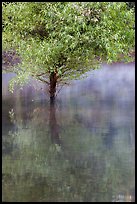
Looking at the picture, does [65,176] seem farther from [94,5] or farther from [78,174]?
[94,5]

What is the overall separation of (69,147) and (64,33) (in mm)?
3844

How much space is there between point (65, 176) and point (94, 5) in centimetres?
612

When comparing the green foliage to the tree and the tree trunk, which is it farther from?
the tree trunk

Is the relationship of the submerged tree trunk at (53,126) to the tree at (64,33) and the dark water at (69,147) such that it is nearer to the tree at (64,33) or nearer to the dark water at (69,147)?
the dark water at (69,147)

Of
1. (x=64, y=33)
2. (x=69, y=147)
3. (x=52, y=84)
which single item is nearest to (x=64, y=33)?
(x=64, y=33)

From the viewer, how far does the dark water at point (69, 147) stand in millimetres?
6203

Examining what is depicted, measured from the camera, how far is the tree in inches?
449

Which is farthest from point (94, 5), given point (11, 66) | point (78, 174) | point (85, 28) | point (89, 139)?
point (78, 174)

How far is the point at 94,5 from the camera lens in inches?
454

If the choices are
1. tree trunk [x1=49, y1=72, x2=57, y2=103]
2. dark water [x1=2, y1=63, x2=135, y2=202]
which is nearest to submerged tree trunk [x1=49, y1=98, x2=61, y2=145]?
dark water [x1=2, y1=63, x2=135, y2=202]

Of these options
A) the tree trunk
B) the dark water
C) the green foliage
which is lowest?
the dark water

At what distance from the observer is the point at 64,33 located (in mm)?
11281

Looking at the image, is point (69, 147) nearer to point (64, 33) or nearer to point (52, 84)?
point (64, 33)

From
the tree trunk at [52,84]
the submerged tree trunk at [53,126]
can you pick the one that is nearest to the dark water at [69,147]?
the submerged tree trunk at [53,126]
